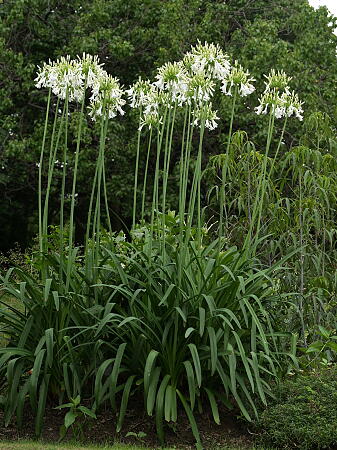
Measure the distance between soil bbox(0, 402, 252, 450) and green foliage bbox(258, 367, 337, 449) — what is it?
0.20m

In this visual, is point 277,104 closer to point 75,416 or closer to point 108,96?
point 108,96

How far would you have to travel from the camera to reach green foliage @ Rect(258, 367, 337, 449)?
4.47 m

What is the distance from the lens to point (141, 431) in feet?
15.5

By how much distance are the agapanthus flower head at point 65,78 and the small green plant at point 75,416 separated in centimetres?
213

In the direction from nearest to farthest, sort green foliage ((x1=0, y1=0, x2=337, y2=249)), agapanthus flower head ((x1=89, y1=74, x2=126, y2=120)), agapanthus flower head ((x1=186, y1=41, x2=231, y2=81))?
agapanthus flower head ((x1=186, y1=41, x2=231, y2=81)) → agapanthus flower head ((x1=89, y1=74, x2=126, y2=120)) → green foliage ((x1=0, y1=0, x2=337, y2=249))

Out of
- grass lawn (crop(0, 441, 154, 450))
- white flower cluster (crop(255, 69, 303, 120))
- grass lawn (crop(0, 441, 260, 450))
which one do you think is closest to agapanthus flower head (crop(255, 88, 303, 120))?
white flower cluster (crop(255, 69, 303, 120))

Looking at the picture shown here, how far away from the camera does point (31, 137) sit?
13.3 m

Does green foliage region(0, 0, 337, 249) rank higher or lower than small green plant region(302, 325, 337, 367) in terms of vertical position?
higher

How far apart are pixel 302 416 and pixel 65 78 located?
278 cm

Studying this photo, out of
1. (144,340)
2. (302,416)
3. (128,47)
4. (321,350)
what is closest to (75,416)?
(144,340)

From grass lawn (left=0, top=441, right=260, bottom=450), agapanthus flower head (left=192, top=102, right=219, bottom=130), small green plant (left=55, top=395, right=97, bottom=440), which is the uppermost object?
agapanthus flower head (left=192, top=102, right=219, bottom=130)

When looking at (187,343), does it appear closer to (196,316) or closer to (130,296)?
(196,316)

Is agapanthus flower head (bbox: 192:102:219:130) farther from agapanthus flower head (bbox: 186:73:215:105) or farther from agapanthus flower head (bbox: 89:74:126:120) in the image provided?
agapanthus flower head (bbox: 89:74:126:120)

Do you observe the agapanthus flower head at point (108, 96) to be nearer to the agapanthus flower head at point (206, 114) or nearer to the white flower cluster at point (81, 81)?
the white flower cluster at point (81, 81)
